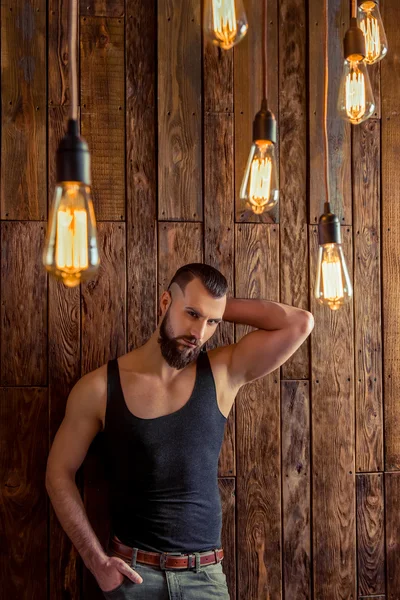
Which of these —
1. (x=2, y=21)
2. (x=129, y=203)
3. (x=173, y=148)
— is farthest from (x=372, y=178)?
(x=2, y=21)

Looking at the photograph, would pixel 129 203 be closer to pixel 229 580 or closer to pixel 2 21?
pixel 2 21

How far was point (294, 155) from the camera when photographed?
8.41 feet

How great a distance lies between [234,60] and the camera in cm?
253

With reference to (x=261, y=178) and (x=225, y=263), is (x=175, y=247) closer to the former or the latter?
(x=225, y=263)

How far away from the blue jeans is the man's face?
622mm

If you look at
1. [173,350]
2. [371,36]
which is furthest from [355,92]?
[173,350]

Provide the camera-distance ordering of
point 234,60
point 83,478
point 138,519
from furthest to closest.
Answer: point 234,60 < point 83,478 < point 138,519

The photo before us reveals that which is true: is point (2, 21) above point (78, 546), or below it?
above

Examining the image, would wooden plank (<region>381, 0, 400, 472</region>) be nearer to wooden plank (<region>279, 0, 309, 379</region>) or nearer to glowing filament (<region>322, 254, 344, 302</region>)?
wooden plank (<region>279, 0, 309, 379</region>)

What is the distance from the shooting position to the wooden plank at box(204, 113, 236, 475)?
8.13ft

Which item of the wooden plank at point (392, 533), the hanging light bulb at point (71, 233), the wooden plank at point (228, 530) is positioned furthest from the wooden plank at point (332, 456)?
the hanging light bulb at point (71, 233)

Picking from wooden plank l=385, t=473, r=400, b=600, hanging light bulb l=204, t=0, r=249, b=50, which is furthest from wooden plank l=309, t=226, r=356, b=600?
hanging light bulb l=204, t=0, r=249, b=50

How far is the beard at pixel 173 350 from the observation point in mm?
2100

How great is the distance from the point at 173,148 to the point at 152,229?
1.04 feet
